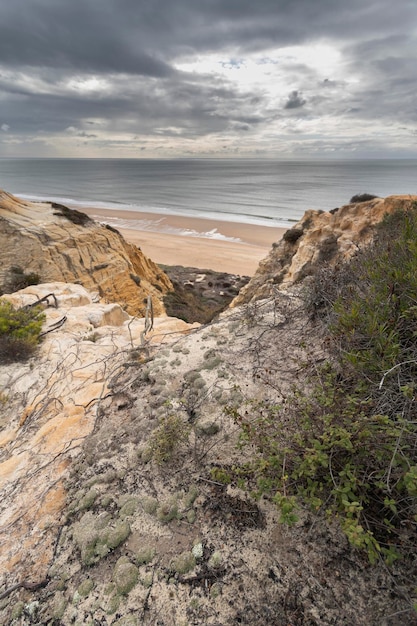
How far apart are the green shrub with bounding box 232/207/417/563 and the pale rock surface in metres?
2.09

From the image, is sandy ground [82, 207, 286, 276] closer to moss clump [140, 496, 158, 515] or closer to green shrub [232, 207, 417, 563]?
green shrub [232, 207, 417, 563]

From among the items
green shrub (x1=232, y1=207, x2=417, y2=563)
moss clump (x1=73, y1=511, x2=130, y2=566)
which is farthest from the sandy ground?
moss clump (x1=73, y1=511, x2=130, y2=566)

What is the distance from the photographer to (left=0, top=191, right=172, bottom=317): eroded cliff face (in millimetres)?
15211

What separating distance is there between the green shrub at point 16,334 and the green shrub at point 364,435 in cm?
523

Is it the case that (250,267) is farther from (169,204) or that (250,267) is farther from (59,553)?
(169,204)

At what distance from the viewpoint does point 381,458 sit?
6.14 feet

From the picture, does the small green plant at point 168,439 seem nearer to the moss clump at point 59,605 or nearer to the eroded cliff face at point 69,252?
the moss clump at point 59,605

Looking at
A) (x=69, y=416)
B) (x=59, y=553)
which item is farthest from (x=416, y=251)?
(x=69, y=416)

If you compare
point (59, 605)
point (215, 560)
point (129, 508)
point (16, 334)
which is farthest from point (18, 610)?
point (16, 334)

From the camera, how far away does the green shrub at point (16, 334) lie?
6059mm

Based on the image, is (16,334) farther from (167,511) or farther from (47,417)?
(167,511)

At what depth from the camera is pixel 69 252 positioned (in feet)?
53.0

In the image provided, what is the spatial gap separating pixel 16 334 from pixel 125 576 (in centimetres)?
539

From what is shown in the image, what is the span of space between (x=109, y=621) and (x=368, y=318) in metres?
2.86
